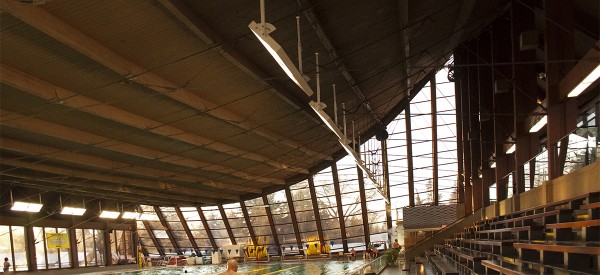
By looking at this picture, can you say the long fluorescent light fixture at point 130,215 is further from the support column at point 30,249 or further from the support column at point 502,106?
the support column at point 502,106

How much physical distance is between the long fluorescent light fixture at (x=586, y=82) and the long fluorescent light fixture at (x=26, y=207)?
24.7 metres

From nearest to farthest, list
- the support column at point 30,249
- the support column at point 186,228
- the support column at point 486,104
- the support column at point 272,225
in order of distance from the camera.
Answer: the support column at point 486,104, the support column at point 30,249, the support column at point 272,225, the support column at point 186,228

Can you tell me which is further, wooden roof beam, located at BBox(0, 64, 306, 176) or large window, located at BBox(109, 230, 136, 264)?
large window, located at BBox(109, 230, 136, 264)

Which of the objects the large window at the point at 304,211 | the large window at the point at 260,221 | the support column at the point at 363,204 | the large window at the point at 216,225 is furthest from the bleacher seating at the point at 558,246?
the large window at the point at 216,225

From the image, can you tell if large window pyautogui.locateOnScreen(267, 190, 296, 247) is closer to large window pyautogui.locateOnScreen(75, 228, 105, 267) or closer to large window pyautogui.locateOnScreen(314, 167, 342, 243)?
large window pyautogui.locateOnScreen(314, 167, 342, 243)

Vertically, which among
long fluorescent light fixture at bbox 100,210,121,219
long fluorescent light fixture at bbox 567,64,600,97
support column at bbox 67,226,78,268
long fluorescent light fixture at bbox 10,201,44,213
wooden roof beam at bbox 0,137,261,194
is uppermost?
long fluorescent light fixture at bbox 567,64,600,97

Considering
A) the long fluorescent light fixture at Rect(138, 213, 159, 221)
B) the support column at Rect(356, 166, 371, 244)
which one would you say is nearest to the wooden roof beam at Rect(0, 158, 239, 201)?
the long fluorescent light fixture at Rect(138, 213, 159, 221)

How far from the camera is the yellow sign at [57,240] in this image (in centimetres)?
3130

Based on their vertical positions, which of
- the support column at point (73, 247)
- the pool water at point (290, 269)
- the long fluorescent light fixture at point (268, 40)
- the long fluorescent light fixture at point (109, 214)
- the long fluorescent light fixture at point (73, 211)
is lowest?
the pool water at point (290, 269)

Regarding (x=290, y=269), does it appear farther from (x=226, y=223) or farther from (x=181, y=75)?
(x=181, y=75)

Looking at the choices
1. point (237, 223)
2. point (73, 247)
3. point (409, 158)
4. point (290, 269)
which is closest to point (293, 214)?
point (237, 223)

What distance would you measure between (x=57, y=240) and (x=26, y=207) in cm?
414

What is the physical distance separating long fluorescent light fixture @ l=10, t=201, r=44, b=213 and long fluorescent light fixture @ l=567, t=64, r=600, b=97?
2470 centimetres

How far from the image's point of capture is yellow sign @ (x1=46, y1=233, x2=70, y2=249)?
31.3 m
